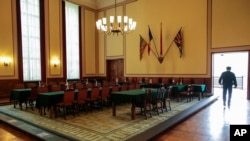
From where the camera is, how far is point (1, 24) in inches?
368

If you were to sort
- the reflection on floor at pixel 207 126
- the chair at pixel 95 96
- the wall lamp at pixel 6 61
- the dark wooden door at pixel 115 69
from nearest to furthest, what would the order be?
the reflection on floor at pixel 207 126, the chair at pixel 95 96, the wall lamp at pixel 6 61, the dark wooden door at pixel 115 69

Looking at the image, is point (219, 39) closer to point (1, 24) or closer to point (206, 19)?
point (206, 19)

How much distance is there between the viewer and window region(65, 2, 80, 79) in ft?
41.1

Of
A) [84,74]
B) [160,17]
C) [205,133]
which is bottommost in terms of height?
[205,133]

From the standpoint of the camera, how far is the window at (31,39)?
10.4 metres

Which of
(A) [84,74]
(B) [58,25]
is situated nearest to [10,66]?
(B) [58,25]

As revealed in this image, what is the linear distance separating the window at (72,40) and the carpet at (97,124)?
22.2 feet

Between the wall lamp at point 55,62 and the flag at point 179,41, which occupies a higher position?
the flag at point 179,41

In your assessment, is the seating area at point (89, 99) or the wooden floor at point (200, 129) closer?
the wooden floor at point (200, 129)

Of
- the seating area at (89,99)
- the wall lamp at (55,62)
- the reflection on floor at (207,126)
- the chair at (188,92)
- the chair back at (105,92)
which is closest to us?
the reflection on floor at (207,126)

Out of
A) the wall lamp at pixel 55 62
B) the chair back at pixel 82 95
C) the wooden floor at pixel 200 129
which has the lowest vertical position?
the wooden floor at pixel 200 129

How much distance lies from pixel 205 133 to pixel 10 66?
380 inches

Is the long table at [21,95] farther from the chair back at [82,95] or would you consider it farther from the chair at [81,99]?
the chair back at [82,95]

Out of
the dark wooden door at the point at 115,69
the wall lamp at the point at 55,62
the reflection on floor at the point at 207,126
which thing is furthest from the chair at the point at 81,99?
the dark wooden door at the point at 115,69
